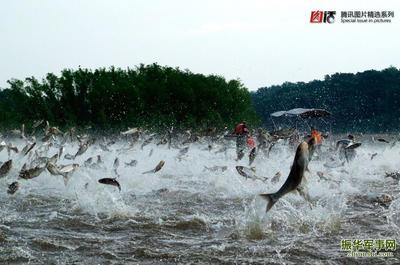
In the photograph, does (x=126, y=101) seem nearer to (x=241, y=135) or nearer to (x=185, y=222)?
(x=241, y=135)

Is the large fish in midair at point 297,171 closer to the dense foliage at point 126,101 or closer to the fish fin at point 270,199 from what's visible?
the fish fin at point 270,199

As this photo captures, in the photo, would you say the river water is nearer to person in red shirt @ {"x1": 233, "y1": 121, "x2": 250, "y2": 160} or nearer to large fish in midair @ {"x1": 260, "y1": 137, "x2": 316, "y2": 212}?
large fish in midair @ {"x1": 260, "y1": 137, "x2": 316, "y2": 212}

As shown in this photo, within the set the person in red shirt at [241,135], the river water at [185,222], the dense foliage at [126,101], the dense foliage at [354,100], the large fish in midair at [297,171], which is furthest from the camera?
the dense foliage at [354,100]

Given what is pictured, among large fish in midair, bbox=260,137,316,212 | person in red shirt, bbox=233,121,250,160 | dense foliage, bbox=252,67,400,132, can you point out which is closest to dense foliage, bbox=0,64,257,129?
person in red shirt, bbox=233,121,250,160

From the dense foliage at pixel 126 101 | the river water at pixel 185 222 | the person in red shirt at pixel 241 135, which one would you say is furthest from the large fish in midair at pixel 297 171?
the dense foliage at pixel 126 101

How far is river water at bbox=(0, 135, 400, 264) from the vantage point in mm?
6938

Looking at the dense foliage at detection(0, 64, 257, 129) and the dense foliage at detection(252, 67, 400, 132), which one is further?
the dense foliage at detection(252, 67, 400, 132)

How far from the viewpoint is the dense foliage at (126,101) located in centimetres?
4906

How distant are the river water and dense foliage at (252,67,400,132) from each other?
70.3 meters

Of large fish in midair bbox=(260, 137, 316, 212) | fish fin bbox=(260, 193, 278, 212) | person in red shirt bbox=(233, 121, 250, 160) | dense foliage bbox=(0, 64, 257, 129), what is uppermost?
dense foliage bbox=(0, 64, 257, 129)

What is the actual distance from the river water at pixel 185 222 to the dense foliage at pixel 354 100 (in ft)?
231

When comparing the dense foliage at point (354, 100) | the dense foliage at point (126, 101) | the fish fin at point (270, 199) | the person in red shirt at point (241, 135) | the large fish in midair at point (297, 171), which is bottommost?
the fish fin at point (270, 199)

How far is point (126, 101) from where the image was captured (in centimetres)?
4991

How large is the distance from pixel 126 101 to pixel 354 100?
5137cm
